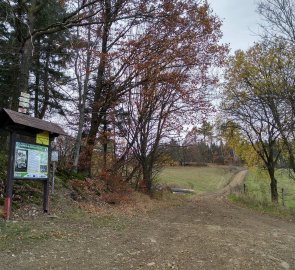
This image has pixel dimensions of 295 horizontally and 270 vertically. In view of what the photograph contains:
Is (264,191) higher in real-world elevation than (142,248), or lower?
lower

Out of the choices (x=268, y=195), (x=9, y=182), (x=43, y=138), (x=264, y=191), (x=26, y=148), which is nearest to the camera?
(x=9, y=182)

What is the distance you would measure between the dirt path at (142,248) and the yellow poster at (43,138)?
2.00 meters

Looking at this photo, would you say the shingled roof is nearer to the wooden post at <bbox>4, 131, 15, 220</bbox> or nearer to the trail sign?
the trail sign

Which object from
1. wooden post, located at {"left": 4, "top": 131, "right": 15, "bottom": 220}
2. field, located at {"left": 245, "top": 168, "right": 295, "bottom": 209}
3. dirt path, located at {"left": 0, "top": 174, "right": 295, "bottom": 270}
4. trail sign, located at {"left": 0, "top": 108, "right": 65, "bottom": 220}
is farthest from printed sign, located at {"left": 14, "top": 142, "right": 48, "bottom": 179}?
field, located at {"left": 245, "top": 168, "right": 295, "bottom": 209}

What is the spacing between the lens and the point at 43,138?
9.12 m

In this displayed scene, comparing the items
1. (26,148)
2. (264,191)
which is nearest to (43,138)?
(26,148)

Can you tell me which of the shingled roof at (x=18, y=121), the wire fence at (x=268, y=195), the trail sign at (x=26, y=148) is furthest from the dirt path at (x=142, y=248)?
the wire fence at (x=268, y=195)

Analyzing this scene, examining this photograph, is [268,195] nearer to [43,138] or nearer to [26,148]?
[43,138]

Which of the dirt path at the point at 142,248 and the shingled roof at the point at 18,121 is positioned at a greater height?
the shingled roof at the point at 18,121

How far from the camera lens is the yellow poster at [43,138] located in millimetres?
8938

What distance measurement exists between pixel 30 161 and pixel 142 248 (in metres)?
3.70

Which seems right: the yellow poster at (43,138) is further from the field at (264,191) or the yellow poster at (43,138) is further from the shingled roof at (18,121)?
the field at (264,191)

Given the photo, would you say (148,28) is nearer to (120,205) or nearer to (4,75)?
(4,75)

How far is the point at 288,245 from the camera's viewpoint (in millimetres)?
7773
